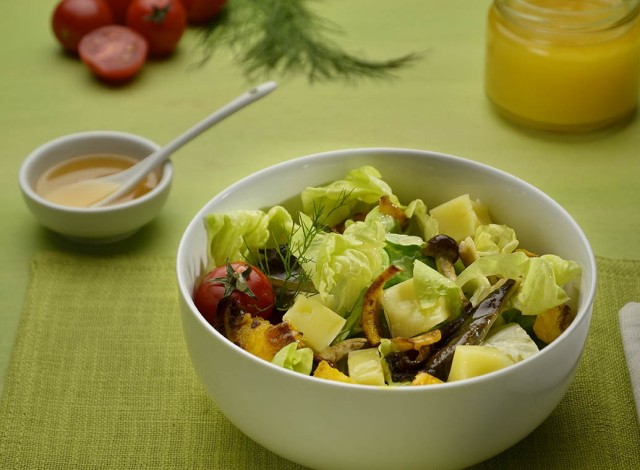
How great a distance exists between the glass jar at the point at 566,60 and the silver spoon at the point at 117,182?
2.48 ft

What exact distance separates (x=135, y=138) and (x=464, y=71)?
107 centimetres

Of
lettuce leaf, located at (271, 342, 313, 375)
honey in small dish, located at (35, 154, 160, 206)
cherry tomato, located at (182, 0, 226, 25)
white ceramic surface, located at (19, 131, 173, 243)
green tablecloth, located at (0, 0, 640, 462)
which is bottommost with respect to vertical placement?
green tablecloth, located at (0, 0, 640, 462)

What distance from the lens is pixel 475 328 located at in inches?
58.2

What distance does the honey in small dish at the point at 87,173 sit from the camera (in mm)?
2248

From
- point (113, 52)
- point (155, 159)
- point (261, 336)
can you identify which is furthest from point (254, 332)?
point (113, 52)

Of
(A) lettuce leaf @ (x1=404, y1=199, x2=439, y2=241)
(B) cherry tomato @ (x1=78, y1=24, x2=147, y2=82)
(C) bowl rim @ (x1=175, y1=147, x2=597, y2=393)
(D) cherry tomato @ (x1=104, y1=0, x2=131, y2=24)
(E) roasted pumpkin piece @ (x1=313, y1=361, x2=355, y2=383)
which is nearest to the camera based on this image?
(C) bowl rim @ (x1=175, y1=147, x2=597, y2=393)

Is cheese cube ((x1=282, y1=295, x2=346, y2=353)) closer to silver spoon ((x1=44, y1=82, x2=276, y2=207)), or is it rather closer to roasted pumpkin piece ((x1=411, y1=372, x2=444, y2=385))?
roasted pumpkin piece ((x1=411, y1=372, x2=444, y2=385))

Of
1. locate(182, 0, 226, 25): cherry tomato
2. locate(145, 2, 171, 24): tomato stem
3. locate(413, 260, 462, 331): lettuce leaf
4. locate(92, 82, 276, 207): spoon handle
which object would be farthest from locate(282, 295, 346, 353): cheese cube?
locate(182, 0, 226, 25): cherry tomato

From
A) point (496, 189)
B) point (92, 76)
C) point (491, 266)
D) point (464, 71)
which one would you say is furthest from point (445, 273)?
point (92, 76)

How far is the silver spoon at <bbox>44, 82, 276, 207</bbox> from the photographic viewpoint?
222 centimetres

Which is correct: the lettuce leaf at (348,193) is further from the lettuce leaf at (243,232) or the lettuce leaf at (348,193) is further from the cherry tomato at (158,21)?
the cherry tomato at (158,21)

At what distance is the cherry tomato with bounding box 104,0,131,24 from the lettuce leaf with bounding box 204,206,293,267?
1.48 meters

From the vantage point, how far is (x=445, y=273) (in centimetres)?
161

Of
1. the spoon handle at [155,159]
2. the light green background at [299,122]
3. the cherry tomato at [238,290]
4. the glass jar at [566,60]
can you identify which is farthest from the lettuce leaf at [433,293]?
the glass jar at [566,60]
